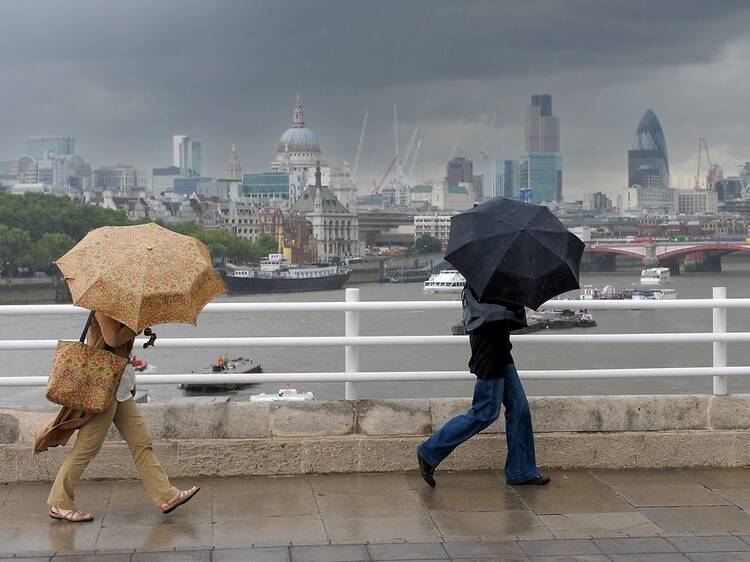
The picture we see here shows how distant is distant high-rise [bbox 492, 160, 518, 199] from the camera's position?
17850cm

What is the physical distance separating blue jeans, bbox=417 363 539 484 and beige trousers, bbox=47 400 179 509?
1.34 m

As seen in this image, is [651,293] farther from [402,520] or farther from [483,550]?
[483,550]

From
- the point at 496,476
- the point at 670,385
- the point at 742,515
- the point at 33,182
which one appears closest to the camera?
the point at 742,515

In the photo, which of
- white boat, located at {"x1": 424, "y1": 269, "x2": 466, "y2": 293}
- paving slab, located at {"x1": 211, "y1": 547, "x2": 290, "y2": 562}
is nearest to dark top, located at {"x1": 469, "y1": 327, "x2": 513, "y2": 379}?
paving slab, located at {"x1": 211, "y1": 547, "x2": 290, "y2": 562}

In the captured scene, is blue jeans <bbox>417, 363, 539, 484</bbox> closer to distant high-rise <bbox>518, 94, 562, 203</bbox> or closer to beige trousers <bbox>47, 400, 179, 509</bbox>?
beige trousers <bbox>47, 400, 179, 509</bbox>

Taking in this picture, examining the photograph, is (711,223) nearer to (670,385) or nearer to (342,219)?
(342,219)

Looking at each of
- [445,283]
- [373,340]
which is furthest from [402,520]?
[445,283]

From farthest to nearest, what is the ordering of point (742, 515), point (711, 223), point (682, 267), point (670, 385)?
point (711, 223) → point (682, 267) → point (670, 385) → point (742, 515)

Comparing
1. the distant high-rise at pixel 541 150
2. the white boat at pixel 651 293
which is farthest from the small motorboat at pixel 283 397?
the distant high-rise at pixel 541 150

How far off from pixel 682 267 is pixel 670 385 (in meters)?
68.8

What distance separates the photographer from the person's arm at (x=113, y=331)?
17.0 feet

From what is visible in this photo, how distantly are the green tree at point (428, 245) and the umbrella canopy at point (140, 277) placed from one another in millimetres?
112511

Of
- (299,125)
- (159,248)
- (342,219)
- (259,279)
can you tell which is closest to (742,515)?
(159,248)

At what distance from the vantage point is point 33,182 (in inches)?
7313
